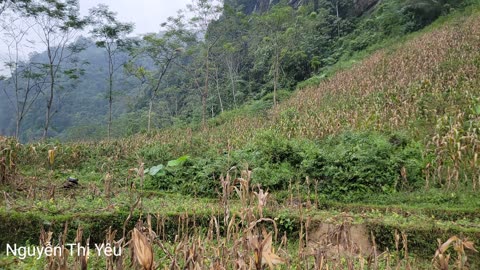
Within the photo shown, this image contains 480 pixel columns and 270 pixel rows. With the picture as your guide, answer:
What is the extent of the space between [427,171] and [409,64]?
310 inches

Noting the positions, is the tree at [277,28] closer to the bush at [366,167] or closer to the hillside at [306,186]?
the hillside at [306,186]

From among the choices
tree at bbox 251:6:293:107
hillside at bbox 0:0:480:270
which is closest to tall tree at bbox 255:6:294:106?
tree at bbox 251:6:293:107

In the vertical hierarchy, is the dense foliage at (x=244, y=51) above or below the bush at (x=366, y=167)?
above

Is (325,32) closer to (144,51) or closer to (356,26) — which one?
(356,26)

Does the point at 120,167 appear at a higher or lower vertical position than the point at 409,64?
lower

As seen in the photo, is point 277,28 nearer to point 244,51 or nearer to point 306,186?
point 244,51

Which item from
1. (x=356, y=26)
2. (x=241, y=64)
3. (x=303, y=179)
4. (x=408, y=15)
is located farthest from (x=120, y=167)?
(x=241, y=64)

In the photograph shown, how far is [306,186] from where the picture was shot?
634cm

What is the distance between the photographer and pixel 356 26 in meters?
22.9

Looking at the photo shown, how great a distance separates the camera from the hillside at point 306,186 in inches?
76.1

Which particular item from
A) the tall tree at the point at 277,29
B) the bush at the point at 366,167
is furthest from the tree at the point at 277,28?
the bush at the point at 366,167

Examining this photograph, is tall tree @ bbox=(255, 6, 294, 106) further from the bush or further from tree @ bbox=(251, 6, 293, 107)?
the bush

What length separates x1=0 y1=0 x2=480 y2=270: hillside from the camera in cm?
193

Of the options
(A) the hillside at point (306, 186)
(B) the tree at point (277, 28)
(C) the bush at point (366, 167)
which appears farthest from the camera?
(B) the tree at point (277, 28)
